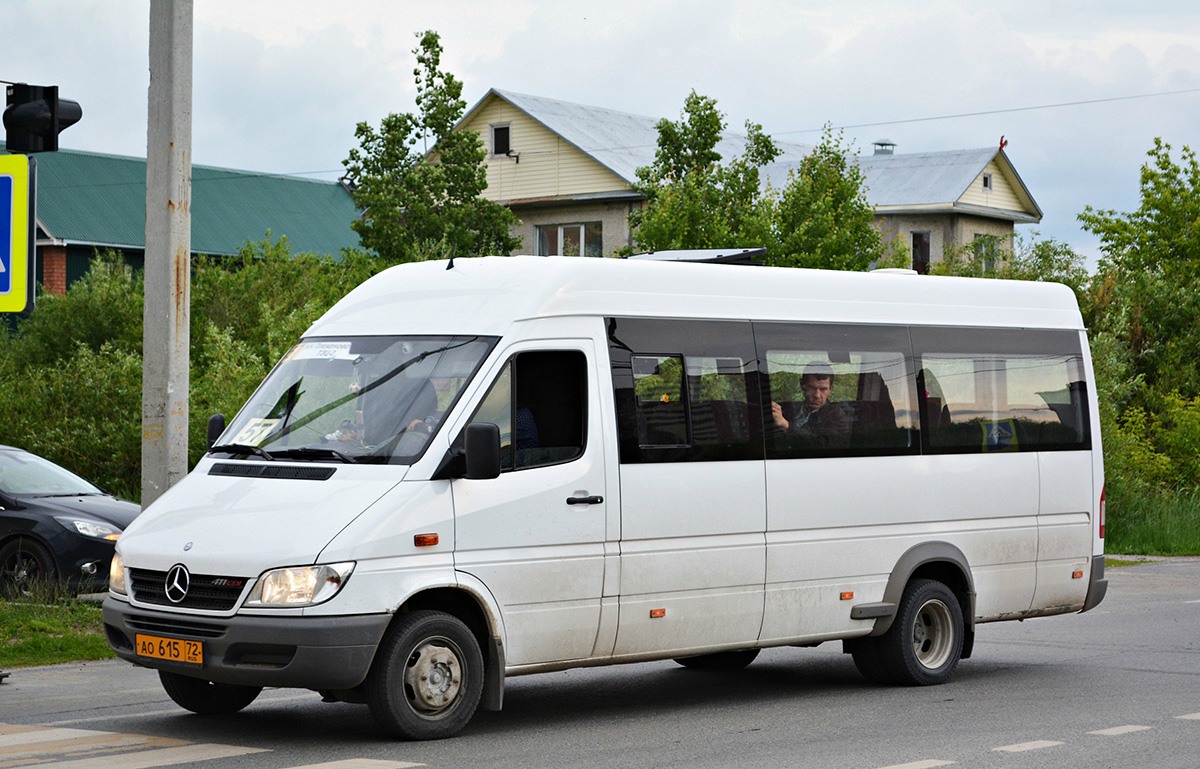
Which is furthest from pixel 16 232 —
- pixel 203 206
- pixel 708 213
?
pixel 203 206

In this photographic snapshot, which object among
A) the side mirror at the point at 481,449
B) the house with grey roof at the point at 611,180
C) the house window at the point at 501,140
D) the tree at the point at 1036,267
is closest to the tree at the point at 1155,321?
the tree at the point at 1036,267

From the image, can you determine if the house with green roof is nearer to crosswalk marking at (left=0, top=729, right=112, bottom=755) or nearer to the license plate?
crosswalk marking at (left=0, top=729, right=112, bottom=755)

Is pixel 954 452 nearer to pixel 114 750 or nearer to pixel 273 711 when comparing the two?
pixel 273 711

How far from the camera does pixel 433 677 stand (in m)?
8.34

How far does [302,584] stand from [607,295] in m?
2.59

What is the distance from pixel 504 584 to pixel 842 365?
3166 mm

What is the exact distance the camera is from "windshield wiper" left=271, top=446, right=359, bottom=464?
27.8 feet

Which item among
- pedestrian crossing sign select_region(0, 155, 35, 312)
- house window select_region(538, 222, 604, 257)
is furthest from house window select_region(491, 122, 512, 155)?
pedestrian crossing sign select_region(0, 155, 35, 312)

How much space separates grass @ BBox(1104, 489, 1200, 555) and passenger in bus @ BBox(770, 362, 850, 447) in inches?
576

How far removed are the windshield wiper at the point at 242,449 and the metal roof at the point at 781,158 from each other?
36006 mm

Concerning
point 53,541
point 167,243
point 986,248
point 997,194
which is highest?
point 997,194

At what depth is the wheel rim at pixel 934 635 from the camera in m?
10.9

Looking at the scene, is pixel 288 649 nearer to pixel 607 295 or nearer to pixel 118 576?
pixel 118 576

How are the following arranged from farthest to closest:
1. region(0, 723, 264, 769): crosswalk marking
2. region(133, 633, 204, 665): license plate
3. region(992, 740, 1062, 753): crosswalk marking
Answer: region(992, 740, 1062, 753): crosswalk marking, region(133, 633, 204, 665): license plate, region(0, 723, 264, 769): crosswalk marking
